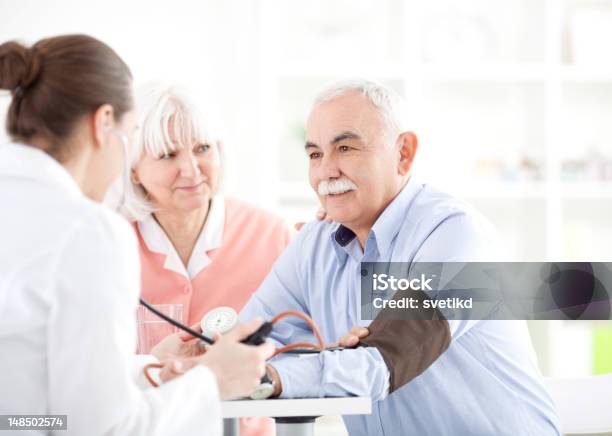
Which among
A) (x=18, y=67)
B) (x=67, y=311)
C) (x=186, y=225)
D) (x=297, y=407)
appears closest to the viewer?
(x=67, y=311)

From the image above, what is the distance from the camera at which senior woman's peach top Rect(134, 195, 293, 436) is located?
7.10 ft

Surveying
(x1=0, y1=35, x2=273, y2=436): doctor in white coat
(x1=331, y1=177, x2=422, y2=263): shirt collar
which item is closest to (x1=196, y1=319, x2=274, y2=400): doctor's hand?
(x1=0, y1=35, x2=273, y2=436): doctor in white coat

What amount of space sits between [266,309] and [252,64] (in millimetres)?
1818

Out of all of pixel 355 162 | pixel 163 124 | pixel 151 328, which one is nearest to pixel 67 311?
pixel 151 328

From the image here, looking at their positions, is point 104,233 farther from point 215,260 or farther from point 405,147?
point 215,260

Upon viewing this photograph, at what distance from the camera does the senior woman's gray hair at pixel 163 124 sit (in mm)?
2164

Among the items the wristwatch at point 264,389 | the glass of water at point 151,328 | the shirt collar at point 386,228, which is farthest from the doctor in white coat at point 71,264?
the shirt collar at point 386,228

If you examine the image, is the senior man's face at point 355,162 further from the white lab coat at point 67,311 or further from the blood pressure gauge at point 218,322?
the white lab coat at point 67,311

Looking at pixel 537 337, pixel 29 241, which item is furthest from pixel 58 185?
pixel 537 337

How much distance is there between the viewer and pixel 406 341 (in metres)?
1.48

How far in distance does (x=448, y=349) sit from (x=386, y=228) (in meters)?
0.30

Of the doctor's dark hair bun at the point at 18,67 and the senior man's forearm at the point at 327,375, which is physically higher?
the doctor's dark hair bun at the point at 18,67

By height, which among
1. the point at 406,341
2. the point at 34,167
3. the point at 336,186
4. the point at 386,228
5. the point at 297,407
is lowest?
the point at 297,407

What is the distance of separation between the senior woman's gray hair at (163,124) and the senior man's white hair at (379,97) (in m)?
→ 0.39
